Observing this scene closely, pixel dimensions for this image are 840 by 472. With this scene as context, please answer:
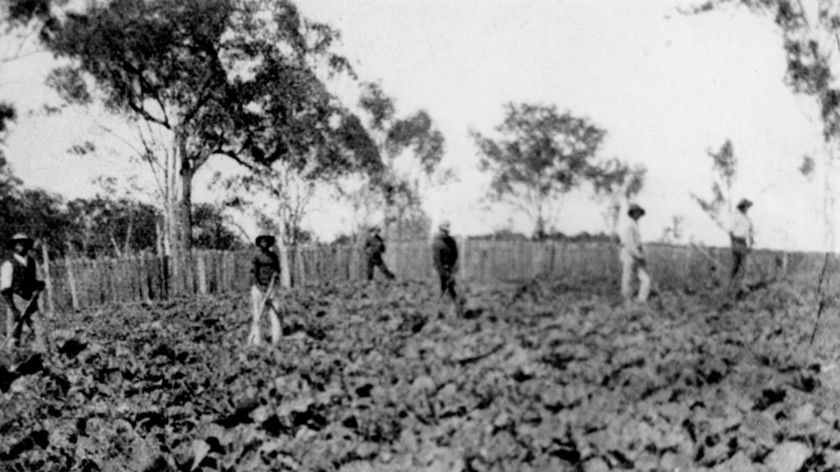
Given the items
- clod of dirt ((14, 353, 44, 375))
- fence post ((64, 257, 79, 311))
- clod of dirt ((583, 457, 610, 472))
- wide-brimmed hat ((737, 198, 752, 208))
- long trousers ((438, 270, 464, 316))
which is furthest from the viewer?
fence post ((64, 257, 79, 311))

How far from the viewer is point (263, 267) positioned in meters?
7.59

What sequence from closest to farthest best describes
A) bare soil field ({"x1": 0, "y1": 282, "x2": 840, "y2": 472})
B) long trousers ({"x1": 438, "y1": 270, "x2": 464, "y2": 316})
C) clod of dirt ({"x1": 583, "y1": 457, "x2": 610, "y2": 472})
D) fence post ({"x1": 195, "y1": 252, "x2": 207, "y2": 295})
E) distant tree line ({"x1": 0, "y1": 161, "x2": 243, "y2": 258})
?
clod of dirt ({"x1": 583, "y1": 457, "x2": 610, "y2": 472}), bare soil field ({"x1": 0, "y1": 282, "x2": 840, "y2": 472}), long trousers ({"x1": 438, "y1": 270, "x2": 464, "y2": 316}), fence post ({"x1": 195, "y1": 252, "x2": 207, "y2": 295}), distant tree line ({"x1": 0, "y1": 161, "x2": 243, "y2": 258})

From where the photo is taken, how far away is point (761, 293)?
8516 mm

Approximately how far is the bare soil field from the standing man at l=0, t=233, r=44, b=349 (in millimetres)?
414

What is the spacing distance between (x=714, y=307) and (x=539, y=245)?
2276 millimetres

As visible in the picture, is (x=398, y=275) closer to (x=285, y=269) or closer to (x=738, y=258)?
(x=285, y=269)

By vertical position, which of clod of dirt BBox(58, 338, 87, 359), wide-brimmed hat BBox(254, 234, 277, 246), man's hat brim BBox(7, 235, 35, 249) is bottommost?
clod of dirt BBox(58, 338, 87, 359)

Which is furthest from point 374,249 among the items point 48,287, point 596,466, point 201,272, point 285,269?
point 596,466

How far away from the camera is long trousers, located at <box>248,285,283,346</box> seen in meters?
7.52

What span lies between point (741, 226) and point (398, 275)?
28.3 ft

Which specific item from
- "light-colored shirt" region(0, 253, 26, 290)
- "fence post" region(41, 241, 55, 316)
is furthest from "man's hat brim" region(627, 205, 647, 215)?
"fence post" region(41, 241, 55, 316)

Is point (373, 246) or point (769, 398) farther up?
point (373, 246)

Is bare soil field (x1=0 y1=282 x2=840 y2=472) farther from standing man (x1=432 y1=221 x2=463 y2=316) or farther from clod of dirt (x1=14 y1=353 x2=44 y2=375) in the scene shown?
standing man (x1=432 y1=221 x2=463 y2=316)

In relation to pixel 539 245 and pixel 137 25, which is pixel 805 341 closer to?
pixel 539 245
